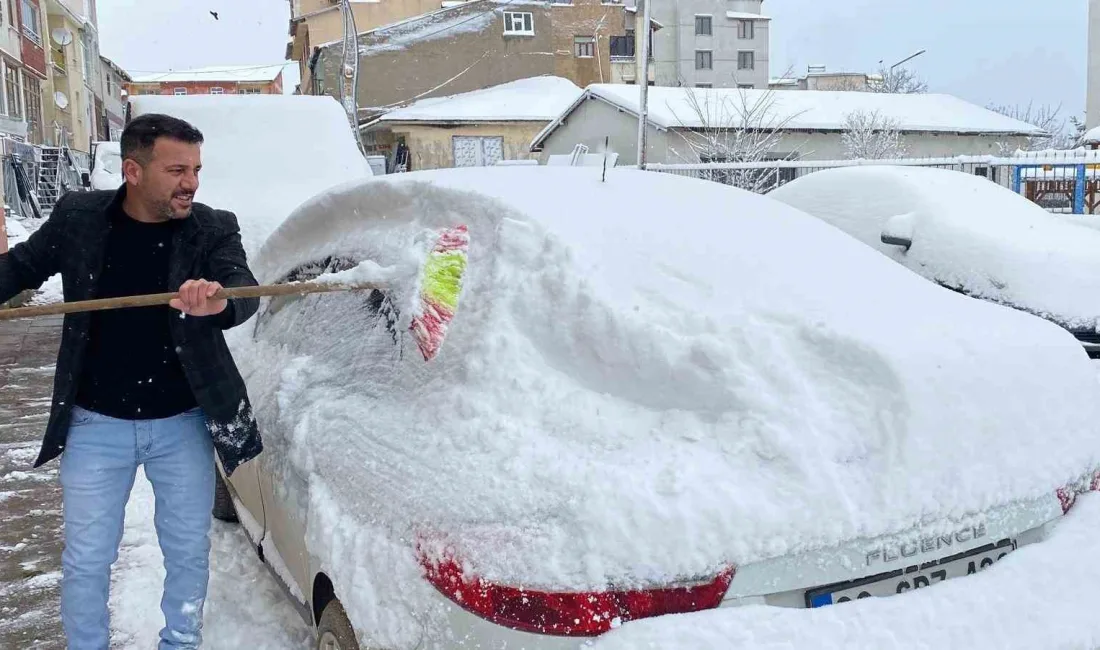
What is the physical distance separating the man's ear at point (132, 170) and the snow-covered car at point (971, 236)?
15.4ft

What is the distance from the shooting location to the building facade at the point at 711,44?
60031 mm

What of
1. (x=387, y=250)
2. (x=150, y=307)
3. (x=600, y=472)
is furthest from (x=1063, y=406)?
(x=150, y=307)

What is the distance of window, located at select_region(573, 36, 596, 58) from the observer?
37688mm

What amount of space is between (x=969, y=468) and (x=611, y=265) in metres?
0.96

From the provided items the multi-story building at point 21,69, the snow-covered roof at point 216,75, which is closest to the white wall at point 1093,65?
the multi-story building at point 21,69

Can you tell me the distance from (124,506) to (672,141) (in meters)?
21.4

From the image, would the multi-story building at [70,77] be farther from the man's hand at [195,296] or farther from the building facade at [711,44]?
the man's hand at [195,296]

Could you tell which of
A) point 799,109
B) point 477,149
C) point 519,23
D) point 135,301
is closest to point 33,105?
point 477,149

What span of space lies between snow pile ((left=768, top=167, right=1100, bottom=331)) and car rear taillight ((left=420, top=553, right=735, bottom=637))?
4.50 m

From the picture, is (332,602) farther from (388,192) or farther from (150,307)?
(388,192)

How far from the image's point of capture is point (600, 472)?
1861 millimetres

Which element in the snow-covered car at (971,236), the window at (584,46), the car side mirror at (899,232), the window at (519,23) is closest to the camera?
the snow-covered car at (971,236)

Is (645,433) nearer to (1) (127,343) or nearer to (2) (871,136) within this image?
(1) (127,343)

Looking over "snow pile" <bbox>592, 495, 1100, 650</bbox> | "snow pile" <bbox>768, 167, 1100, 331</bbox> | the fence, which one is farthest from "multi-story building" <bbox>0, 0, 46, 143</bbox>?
"snow pile" <bbox>592, 495, 1100, 650</bbox>
